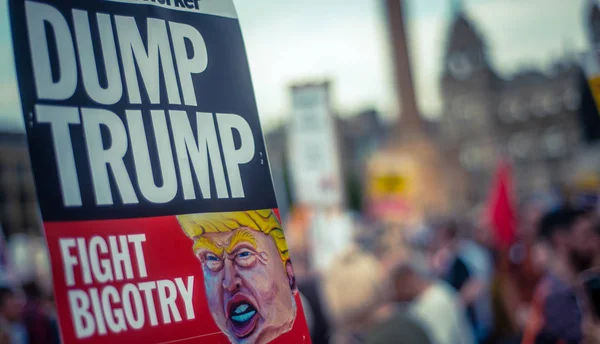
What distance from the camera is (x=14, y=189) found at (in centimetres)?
6806

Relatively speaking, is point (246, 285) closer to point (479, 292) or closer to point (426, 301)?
point (426, 301)

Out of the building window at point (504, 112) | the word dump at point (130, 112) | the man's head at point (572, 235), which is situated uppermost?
the building window at point (504, 112)

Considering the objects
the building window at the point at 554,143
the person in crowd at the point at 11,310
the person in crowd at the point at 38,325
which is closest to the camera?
the person in crowd at the point at 11,310

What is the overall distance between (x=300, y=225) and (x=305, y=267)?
1717 mm

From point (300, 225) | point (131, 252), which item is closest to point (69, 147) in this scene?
point (131, 252)

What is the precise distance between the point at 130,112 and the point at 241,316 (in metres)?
0.52

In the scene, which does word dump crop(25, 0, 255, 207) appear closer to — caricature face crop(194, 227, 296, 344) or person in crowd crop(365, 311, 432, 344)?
caricature face crop(194, 227, 296, 344)

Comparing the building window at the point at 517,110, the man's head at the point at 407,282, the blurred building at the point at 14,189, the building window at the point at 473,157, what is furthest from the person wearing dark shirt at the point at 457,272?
the building window at the point at 517,110

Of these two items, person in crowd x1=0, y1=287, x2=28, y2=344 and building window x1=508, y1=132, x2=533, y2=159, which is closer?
person in crowd x1=0, y1=287, x2=28, y2=344

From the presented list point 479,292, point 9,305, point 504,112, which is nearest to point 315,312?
point 479,292

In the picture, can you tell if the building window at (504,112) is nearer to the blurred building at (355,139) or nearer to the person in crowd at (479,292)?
the blurred building at (355,139)

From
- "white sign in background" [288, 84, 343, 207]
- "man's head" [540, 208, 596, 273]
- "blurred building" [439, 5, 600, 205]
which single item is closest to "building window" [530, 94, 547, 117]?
"blurred building" [439, 5, 600, 205]

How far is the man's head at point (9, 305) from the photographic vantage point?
6.71 m

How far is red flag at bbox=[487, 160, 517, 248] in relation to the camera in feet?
24.6
